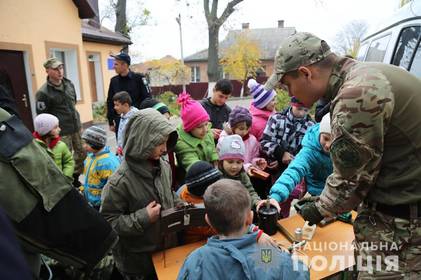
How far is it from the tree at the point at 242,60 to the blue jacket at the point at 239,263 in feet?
100

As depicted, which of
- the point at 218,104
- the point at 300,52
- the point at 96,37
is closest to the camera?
the point at 300,52

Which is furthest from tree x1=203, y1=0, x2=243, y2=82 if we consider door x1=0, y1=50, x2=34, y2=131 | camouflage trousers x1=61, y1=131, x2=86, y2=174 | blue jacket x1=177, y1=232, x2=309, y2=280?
blue jacket x1=177, y1=232, x2=309, y2=280

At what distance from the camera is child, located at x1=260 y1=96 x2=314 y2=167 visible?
3480 millimetres

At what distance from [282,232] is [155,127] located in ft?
3.67

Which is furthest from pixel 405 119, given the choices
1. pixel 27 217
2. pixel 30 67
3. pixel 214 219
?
pixel 30 67

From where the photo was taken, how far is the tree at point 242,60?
104 ft

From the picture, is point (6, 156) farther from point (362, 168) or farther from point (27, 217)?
point (362, 168)

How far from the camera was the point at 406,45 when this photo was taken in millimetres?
3492

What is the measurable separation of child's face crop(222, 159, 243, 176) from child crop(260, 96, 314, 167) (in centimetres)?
72

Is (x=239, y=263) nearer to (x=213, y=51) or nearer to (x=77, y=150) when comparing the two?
(x=77, y=150)

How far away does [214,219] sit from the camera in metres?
1.54

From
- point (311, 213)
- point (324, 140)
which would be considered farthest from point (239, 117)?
point (311, 213)

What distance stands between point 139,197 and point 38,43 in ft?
26.6

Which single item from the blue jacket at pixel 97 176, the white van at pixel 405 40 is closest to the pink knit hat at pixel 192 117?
the blue jacket at pixel 97 176
